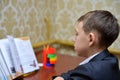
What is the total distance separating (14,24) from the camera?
1.75m

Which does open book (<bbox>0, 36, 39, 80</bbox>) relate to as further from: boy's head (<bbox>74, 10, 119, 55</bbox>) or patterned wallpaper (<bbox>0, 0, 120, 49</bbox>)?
boy's head (<bbox>74, 10, 119, 55</bbox>)

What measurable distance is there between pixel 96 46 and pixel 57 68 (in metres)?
0.57

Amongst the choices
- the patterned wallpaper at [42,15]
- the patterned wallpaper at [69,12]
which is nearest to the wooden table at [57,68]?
the patterned wallpaper at [42,15]

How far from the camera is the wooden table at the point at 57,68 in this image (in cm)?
136

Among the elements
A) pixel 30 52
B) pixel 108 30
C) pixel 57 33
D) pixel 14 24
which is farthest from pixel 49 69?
pixel 57 33

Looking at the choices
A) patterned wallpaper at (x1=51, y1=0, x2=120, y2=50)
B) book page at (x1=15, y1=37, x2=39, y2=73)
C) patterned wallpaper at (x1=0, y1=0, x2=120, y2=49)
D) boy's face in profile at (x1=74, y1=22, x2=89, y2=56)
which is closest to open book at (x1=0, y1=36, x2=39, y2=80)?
book page at (x1=15, y1=37, x2=39, y2=73)

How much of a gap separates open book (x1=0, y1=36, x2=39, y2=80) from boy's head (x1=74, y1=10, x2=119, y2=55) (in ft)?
1.42

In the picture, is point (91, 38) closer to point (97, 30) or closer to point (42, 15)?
point (97, 30)

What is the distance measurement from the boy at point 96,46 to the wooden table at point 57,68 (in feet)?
0.99

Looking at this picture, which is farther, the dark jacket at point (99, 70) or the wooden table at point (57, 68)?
the wooden table at point (57, 68)

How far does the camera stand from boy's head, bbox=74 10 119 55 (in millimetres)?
1000

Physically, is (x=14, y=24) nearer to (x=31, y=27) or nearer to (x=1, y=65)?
(x=31, y=27)

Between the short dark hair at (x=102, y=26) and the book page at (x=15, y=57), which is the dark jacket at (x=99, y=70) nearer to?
the short dark hair at (x=102, y=26)

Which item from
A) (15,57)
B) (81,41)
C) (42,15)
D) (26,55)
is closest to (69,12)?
(42,15)
